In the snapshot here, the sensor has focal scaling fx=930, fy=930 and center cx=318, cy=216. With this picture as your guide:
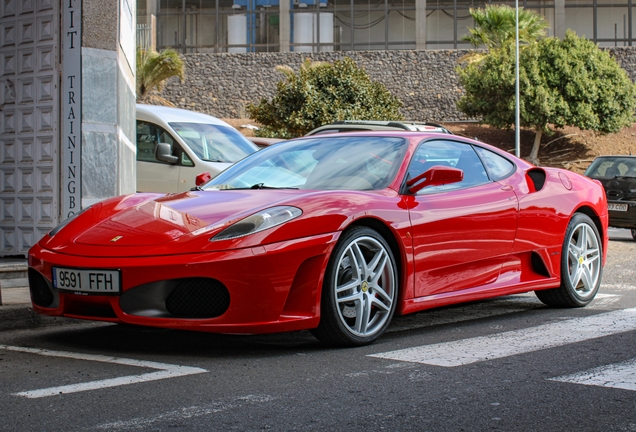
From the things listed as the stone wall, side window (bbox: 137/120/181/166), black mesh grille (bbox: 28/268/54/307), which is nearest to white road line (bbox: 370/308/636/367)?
black mesh grille (bbox: 28/268/54/307)

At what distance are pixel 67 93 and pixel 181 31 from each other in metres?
47.2

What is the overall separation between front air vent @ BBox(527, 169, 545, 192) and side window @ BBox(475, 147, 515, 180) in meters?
0.18

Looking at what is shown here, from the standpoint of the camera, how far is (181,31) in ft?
182

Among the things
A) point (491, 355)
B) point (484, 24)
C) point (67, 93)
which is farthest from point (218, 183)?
point (484, 24)

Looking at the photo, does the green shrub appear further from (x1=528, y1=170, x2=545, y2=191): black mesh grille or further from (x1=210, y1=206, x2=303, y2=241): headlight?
(x1=210, y1=206, x2=303, y2=241): headlight

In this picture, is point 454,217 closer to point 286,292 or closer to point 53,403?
point 286,292

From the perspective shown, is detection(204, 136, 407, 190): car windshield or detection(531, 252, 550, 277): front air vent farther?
detection(531, 252, 550, 277): front air vent

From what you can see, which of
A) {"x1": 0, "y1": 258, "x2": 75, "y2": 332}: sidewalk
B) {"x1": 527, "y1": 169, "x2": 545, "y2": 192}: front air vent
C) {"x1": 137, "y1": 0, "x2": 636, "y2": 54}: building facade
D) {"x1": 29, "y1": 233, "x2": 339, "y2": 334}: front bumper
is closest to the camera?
{"x1": 29, "y1": 233, "x2": 339, "y2": 334}: front bumper

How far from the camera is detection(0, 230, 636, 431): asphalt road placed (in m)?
3.65

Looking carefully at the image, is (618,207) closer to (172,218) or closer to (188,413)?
(172,218)

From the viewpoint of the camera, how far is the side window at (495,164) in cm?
666

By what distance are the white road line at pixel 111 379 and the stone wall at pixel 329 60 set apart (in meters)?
47.4

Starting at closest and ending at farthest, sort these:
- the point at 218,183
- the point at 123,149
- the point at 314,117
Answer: the point at 218,183, the point at 123,149, the point at 314,117

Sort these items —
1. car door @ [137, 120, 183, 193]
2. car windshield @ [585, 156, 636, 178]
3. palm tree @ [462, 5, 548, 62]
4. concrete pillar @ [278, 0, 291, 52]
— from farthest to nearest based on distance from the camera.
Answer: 1. concrete pillar @ [278, 0, 291, 52]
2. palm tree @ [462, 5, 548, 62]
3. car windshield @ [585, 156, 636, 178]
4. car door @ [137, 120, 183, 193]
